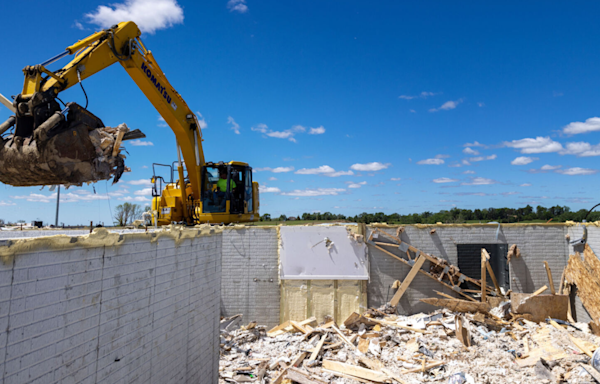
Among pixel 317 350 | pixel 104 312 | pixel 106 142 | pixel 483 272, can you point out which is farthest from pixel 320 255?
pixel 104 312

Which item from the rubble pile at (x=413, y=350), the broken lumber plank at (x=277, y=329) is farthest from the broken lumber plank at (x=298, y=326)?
the broken lumber plank at (x=277, y=329)

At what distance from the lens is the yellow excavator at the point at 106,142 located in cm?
578

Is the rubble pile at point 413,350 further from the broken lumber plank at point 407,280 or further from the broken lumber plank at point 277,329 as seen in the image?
the broken lumber plank at point 407,280

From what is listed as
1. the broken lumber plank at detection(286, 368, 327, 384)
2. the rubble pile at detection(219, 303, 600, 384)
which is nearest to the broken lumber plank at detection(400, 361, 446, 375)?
the rubble pile at detection(219, 303, 600, 384)

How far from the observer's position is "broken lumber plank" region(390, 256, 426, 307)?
1106cm

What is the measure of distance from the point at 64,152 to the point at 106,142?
23.8 inches

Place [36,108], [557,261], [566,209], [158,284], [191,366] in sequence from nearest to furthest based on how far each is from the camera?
[158,284], [191,366], [36,108], [557,261], [566,209]

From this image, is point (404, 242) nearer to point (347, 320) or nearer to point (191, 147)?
point (347, 320)

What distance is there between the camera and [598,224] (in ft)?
32.7

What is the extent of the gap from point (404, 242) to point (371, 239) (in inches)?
39.8

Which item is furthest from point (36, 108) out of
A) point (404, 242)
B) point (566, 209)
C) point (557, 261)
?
point (566, 209)

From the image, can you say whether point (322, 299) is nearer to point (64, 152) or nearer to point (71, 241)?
point (64, 152)

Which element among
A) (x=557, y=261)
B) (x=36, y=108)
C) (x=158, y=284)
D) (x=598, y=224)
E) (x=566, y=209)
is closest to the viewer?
(x=158, y=284)

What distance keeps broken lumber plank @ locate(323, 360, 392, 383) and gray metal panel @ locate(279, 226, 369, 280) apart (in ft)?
11.5
